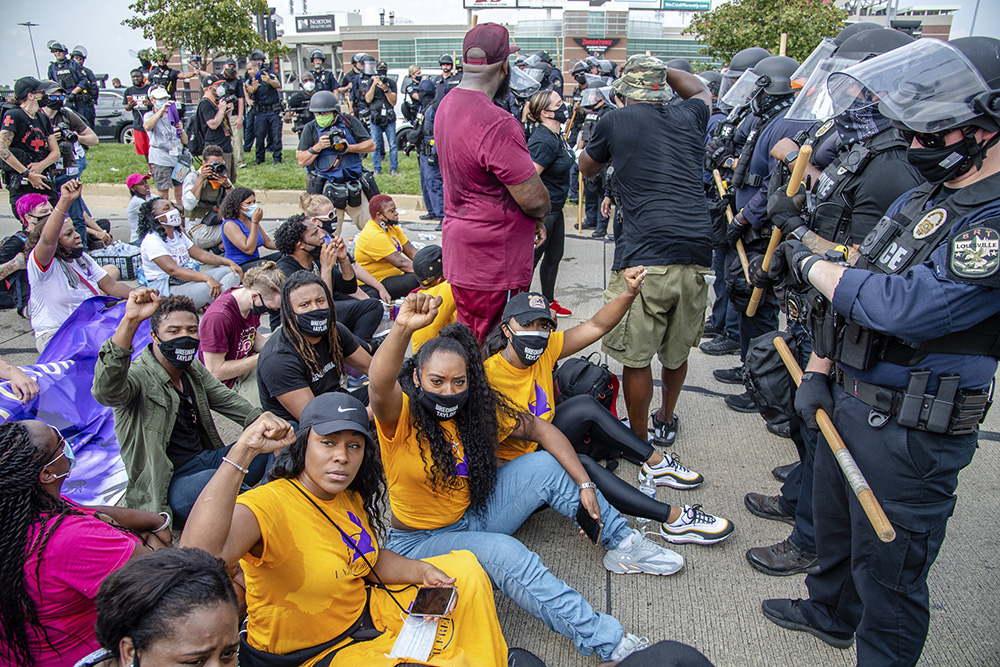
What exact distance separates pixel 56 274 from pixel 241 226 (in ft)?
4.69

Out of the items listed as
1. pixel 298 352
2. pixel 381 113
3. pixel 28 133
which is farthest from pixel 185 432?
pixel 381 113

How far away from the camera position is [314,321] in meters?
3.34

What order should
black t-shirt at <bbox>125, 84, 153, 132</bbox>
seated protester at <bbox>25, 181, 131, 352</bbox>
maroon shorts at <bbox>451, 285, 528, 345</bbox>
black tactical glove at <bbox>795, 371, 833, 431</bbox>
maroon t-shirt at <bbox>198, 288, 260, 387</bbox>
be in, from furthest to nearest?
black t-shirt at <bbox>125, 84, 153, 132</bbox>
seated protester at <bbox>25, 181, 131, 352</bbox>
maroon t-shirt at <bbox>198, 288, 260, 387</bbox>
maroon shorts at <bbox>451, 285, 528, 345</bbox>
black tactical glove at <bbox>795, 371, 833, 431</bbox>

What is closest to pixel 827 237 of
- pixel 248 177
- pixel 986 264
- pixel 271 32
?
pixel 986 264

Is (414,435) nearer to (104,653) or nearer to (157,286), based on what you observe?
(104,653)

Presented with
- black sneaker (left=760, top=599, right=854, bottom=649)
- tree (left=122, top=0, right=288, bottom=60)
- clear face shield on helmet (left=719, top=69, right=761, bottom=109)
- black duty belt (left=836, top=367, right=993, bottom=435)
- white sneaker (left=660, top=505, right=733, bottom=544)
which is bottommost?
black sneaker (left=760, top=599, right=854, bottom=649)

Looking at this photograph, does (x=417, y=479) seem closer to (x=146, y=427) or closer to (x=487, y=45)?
(x=146, y=427)

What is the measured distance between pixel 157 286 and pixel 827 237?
4.95m

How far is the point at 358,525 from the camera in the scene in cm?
232

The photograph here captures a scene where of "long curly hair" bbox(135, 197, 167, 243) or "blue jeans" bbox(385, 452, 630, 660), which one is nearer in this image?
"blue jeans" bbox(385, 452, 630, 660)

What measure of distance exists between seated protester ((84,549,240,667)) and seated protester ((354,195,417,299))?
167 inches

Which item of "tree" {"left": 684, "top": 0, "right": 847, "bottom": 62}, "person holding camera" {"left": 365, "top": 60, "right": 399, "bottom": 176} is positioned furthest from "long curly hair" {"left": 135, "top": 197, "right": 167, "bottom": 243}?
"tree" {"left": 684, "top": 0, "right": 847, "bottom": 62}

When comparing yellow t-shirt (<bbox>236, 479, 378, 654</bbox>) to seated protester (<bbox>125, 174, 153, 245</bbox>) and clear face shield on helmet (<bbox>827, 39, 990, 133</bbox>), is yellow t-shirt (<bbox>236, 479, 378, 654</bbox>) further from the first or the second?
seated protester (<bbox>125, 174, 153, 245</bbox>)

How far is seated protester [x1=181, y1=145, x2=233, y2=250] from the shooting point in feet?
20.3
